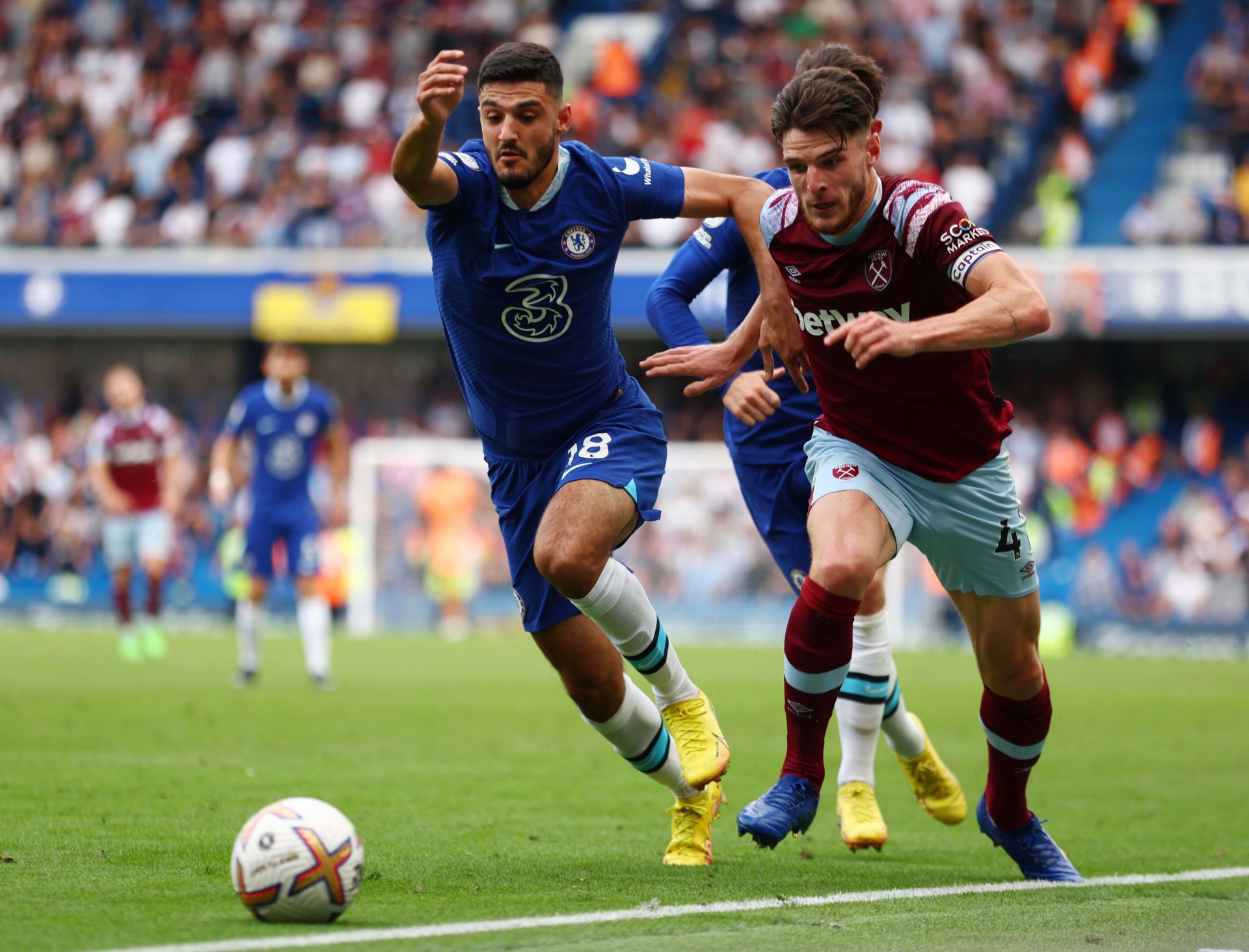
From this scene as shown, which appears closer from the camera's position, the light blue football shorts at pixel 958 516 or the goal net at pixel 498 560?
the light blue football shorts at pixel 958 516

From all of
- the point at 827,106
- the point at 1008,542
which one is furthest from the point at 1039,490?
the point at 827,106

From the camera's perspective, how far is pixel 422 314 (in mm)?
24250

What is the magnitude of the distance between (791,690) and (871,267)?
1390 mm

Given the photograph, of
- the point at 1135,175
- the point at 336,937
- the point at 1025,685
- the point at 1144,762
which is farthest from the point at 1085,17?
the point at 336,937

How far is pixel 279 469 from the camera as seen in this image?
1352cm

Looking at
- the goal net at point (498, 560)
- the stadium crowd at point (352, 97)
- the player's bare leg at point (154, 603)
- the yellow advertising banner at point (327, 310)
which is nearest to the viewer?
the player's bare leg at point (154, 603)

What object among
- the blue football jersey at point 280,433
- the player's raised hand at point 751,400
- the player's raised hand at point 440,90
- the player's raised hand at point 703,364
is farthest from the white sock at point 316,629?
the player's raised hand at point 440,90

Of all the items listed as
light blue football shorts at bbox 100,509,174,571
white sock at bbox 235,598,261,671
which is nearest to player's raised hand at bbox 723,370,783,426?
white sock at bbox 235,598,261,671

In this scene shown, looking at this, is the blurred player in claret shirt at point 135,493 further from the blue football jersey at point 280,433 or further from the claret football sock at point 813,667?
the claret football sock at point 813,667

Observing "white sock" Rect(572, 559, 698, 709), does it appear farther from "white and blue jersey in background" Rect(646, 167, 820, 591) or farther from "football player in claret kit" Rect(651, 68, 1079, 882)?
"white and blue jersey in background" Rect(646, 167, 820, 591)

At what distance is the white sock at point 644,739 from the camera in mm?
5770

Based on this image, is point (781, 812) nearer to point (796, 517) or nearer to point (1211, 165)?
point (796, 517)

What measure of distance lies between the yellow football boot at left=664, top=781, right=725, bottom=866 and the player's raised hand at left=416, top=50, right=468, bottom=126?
8.24 feet

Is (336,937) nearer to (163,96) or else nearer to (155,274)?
(155,274)
